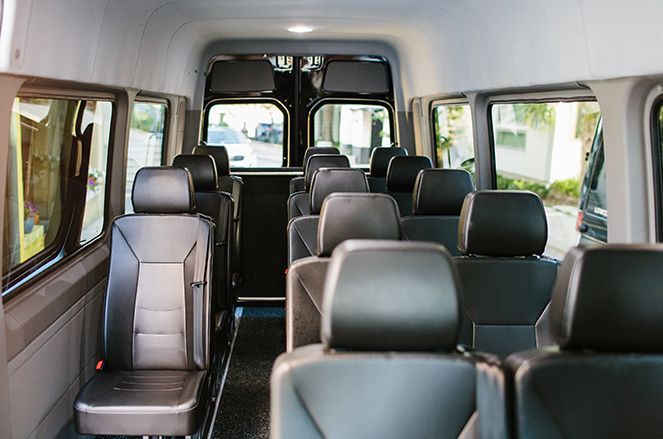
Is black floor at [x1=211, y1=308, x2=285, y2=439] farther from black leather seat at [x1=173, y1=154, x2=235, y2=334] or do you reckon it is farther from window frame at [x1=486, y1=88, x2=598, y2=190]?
window frame at [x1=486, y1=88, x2=598, y2=190]

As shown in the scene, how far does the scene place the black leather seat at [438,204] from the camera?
4.78 metres

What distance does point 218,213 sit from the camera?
618cm

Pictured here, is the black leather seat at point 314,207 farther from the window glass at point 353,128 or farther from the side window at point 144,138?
the window glass at point 353,128

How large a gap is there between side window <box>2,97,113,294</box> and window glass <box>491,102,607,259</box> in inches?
123

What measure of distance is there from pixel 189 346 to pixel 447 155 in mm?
4639

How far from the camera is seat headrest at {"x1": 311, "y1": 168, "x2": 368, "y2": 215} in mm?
5262

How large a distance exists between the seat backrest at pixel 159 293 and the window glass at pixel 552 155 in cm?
256

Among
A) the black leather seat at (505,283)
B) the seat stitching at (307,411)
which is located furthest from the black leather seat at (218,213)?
the seat stitching at (307,411)

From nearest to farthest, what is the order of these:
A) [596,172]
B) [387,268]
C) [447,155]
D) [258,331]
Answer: [387,268] < [596,172] < [258,331] < [447,155]

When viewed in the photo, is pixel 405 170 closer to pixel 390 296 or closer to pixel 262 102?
pixel 262 102

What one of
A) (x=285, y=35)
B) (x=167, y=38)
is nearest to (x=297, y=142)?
(x=285, y=35)

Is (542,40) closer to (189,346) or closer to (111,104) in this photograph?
(189,346)

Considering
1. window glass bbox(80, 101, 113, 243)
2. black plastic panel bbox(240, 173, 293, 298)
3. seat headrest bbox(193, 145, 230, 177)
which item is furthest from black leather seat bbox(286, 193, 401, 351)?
black plastic panel bbox(240, 173, 293, 298)

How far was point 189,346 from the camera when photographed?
422 cm
